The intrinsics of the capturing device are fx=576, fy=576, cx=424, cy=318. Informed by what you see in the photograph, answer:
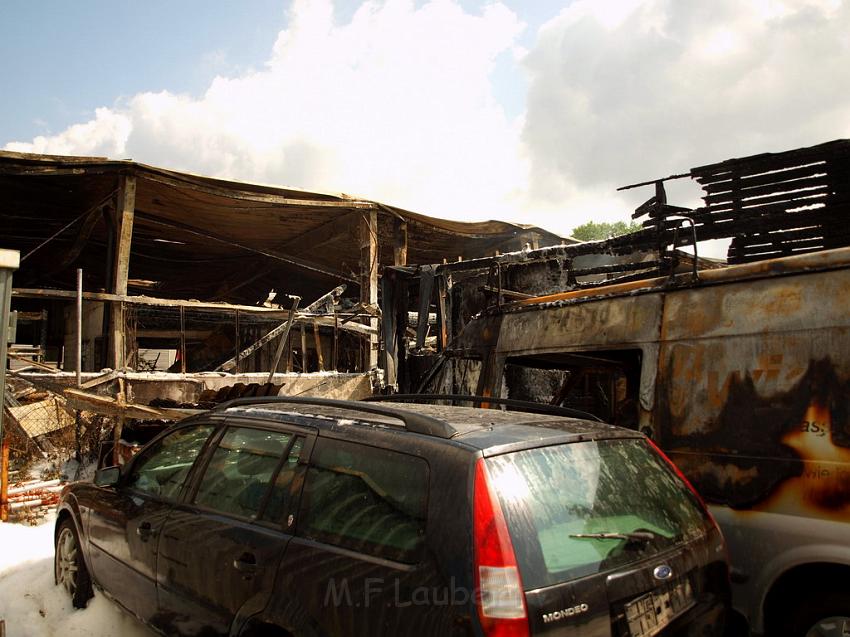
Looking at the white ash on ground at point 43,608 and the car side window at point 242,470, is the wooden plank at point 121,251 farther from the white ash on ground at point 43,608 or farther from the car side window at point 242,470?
the car side window at point 242,470

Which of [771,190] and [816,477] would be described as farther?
[771,190]

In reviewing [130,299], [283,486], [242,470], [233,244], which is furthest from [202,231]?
[283,486]

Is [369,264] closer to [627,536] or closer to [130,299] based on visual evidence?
[130,299]

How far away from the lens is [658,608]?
2.15 meters

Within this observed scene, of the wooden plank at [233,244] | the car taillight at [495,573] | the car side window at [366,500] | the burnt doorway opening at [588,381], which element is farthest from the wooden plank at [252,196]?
the car taillight at [495,573]

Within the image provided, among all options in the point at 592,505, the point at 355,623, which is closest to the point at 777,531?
the point at 592,505

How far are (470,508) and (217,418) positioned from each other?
6.28ft

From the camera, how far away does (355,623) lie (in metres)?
2.05

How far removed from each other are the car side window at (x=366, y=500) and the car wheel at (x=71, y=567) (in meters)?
2.54

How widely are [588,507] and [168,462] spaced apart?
2.58 m

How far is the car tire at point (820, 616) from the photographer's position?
106 inches

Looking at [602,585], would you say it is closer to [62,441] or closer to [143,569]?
[143,569]

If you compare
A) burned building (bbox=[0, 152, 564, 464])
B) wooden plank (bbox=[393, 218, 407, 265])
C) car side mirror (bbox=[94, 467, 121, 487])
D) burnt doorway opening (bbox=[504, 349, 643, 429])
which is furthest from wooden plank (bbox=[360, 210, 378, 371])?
car side mirror (bbox=[94, 467, 121, 487])

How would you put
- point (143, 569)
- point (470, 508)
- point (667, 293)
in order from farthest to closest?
point (667, 293), point (143, 569), point (470, 508)
